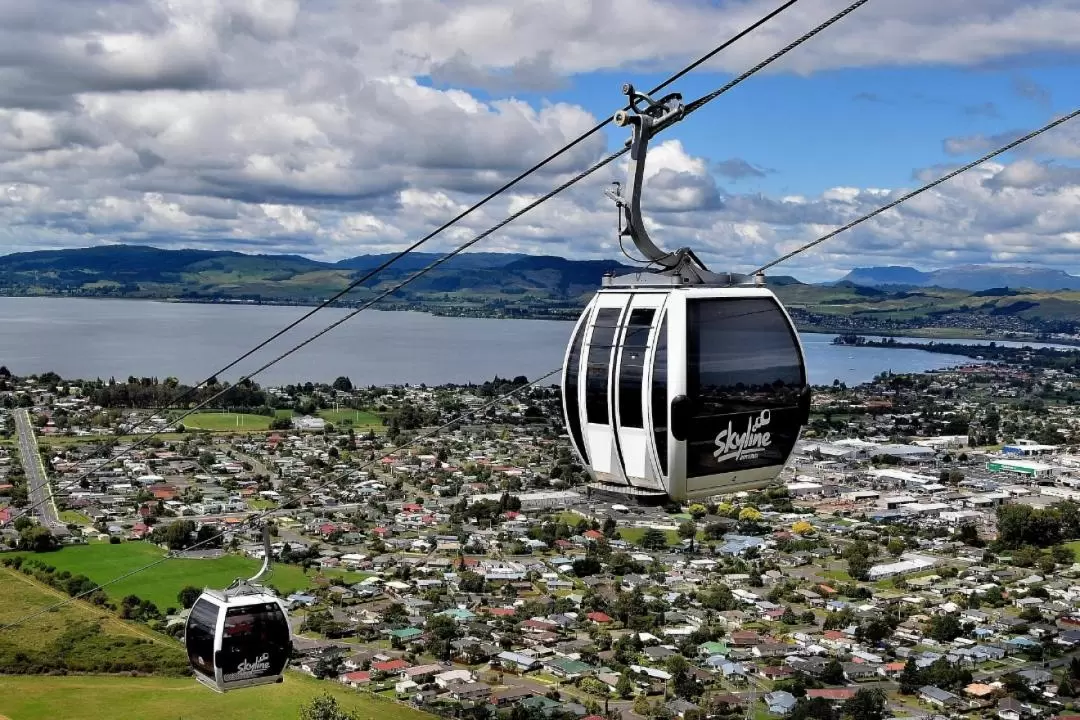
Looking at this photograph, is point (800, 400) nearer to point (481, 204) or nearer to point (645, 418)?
point (645, 418)

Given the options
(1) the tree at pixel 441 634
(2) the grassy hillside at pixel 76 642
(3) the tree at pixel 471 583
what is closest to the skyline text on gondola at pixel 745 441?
(2) the grassy hillside at pixel 76 642

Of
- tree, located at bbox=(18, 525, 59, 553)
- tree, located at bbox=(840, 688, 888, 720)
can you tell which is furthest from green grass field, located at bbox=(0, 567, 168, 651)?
tree, located at bbox=(840, 688, 888, 720)

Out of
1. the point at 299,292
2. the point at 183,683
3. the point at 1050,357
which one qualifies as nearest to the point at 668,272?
the point at 183,683

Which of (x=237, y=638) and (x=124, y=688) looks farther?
(x=124, y=688)

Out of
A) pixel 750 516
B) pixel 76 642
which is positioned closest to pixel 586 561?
pixel 750 516

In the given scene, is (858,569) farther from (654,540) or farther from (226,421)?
(226,421)

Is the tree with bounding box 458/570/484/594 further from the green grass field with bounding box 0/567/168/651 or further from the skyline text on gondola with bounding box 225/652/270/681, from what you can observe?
the skyline text on gondola with bounding box 225/652/270/681
